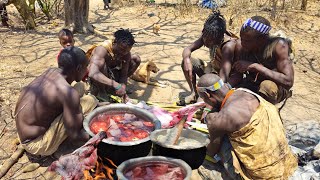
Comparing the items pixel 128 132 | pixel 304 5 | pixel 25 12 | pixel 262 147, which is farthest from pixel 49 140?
pixel 304 5

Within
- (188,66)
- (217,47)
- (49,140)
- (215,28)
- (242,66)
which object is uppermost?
(215,28)

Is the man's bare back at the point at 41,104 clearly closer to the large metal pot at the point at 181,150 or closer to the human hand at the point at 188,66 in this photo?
the large metal pot at the point at 181,150

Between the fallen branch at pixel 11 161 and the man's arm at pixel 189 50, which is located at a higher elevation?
the man's arm at pixel 189 50

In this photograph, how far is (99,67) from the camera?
4391 mm

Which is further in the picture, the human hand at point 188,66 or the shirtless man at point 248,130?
→ the human hand at point 188,66

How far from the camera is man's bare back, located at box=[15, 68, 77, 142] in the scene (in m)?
3.26

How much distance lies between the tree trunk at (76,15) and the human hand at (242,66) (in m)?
4.48

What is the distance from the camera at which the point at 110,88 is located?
4520 mm

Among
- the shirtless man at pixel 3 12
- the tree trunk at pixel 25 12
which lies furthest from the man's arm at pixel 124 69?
the shirtless man at pixel 3 12

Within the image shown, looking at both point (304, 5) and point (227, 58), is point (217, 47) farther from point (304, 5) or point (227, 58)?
point (304, 5)

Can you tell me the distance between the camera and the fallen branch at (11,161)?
3.36 metres

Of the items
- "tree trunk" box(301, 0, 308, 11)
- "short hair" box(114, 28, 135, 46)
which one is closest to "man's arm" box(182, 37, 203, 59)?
"short hair" box(114, 28, 135, 46)

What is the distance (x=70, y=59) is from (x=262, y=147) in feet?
6.27

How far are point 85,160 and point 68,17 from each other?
5.35m
